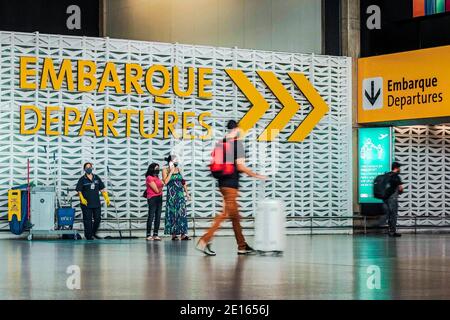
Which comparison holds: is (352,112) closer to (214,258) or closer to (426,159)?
(426,159)

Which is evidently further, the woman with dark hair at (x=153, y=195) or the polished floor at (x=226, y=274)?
the woman with dark hair at (x=153, y=195)

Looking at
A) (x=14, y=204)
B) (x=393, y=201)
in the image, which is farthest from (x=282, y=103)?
(x=14, y=204)

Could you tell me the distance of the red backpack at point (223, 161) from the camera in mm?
15523

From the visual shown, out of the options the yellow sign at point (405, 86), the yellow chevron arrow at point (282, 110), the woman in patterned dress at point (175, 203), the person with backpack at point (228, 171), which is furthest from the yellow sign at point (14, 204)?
the yellow sign at point (405, 86)

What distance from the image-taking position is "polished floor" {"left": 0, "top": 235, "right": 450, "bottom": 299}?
30.8ft

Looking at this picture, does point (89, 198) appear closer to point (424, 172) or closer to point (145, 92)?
point (145, 92)

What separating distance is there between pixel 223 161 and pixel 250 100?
11724 mm

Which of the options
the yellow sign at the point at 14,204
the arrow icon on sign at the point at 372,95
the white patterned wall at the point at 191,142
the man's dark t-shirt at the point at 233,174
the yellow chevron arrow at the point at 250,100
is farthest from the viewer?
the arrow icon on sign at the point at 372,95

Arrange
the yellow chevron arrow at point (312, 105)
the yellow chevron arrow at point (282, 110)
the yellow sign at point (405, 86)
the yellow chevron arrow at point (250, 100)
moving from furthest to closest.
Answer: the yellow chevron arrow at point (312, 105), the yellow chevron arrow at point (282, 110), the yellow chevron arrow at point (250, 100), the yellow sign at point (405, 86)

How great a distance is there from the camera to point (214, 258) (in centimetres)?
1513

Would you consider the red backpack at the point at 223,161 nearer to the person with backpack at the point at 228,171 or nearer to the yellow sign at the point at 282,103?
the person with backpack at the point at 228,171

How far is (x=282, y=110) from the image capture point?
2755 cm

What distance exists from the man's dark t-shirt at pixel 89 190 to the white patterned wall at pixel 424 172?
10.0m

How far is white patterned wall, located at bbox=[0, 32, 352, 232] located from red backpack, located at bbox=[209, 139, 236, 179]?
9.88 m
